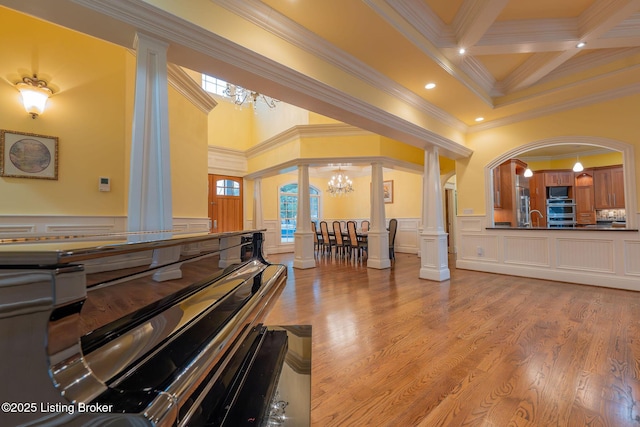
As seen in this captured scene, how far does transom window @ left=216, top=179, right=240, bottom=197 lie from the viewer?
7234 mm

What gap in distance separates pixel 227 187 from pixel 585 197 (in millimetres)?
9628

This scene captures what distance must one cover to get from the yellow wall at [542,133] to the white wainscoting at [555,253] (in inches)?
21.5

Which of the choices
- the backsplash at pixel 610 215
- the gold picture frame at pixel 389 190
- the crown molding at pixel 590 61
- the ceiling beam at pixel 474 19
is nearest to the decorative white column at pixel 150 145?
the ceiling beam at pixel 474 19

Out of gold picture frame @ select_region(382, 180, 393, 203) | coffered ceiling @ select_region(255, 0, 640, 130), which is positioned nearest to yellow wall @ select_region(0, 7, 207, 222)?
coffered ceiling @ select_region(255, 0, 640, 130)

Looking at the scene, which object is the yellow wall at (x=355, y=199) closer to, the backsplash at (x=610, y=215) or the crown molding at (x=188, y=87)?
the crown molding at (x=188, y=87)

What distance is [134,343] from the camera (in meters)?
0.54

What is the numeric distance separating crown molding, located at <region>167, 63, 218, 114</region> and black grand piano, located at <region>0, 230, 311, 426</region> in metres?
3.16

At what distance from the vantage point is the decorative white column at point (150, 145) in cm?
162

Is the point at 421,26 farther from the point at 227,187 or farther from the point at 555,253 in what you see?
the point at 227,187

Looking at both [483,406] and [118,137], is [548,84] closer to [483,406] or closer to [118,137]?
[483,406]

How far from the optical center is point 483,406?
1337 mm

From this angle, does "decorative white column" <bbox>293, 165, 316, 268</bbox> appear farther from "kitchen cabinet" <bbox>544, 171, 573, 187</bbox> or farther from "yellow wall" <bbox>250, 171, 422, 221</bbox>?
"kitchen cabinet" <bbox>544, 171, 573, 187</bbox>

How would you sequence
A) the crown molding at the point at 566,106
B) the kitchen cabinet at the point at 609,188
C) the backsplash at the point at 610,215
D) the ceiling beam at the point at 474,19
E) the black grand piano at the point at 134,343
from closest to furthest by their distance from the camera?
the black grand piano at the point at 134,343, the ceiling beam at the point at 474,19, the crown molding at the point at 566,106, the kitchen cabinet at the point at 609,188, the backsplash at the point at 610,215

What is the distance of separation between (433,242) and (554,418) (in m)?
3.07
